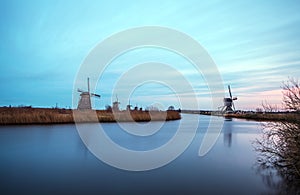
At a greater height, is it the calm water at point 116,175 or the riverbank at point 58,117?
the riverbank at point 58,117

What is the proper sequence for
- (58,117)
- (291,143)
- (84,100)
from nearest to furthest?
1. (291,143)
2. (58,117)
3. (84,100)

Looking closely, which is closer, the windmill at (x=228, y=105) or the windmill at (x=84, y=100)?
the windmill at (x=84, y=100)

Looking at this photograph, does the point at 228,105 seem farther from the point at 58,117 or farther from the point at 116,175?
the point at 116,175

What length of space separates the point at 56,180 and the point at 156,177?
2293 millimetres

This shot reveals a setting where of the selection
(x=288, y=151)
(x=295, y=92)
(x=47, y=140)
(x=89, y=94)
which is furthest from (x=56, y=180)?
(x=89, y=94)

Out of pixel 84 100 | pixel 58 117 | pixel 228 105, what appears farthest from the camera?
pixel 228 105

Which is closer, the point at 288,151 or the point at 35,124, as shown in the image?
the point at 288,151

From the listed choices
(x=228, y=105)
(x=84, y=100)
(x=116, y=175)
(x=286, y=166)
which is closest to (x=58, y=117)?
(x=84, y=100)

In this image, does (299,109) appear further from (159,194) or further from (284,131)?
(159,194)

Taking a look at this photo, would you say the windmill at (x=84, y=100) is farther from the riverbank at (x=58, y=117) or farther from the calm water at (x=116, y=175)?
the calm water at (x=116, y=175)

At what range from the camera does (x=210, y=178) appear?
6262 millimetres

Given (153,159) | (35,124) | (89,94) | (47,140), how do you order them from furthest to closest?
1. (89,94)
2. (35,124)
3. (47,140)
4. (153,159)

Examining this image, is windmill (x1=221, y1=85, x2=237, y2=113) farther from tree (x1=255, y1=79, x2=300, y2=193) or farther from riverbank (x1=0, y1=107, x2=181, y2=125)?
tree (x1=255, y1=79, x2=300, y2=193)

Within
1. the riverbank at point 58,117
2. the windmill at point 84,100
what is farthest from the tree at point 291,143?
the windmill at point 84,100
